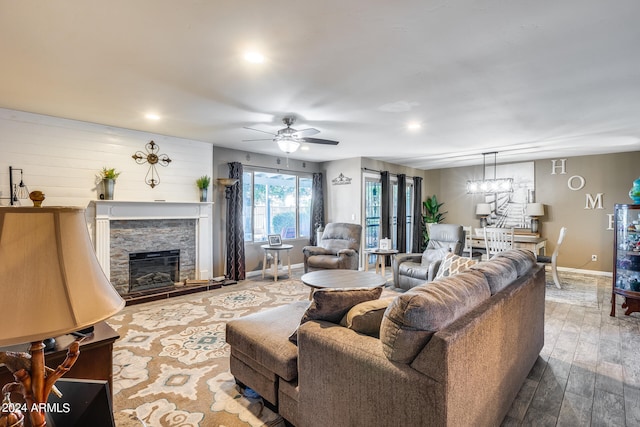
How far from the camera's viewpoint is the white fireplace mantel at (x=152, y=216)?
447cm

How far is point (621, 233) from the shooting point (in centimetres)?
406

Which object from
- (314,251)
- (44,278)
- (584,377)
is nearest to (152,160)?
(314,251)

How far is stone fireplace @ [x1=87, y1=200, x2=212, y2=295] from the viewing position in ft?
14.9

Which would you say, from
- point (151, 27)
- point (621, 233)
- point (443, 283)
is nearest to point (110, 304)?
point (443, 283)

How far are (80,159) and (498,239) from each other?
6.56 m

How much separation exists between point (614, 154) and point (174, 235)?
331 inches

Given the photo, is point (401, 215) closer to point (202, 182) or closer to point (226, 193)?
point (226, 193)

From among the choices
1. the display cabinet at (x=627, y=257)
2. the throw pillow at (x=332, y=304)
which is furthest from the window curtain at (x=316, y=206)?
the throw pillow at (x=332, y=304)

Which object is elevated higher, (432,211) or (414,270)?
(432,211)

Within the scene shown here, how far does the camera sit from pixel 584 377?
2580 mm

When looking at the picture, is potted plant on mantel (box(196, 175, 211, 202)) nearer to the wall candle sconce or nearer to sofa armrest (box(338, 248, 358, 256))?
the wall candle sconce

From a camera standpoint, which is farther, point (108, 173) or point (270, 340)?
point (108, 173)

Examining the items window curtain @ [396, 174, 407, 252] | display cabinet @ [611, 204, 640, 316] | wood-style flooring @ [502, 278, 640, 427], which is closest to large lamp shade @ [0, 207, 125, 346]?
wood-style flooring @ [502, 278, 640, 427]

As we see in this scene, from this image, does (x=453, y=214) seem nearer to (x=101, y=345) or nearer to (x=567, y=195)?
(x=567, y=195)
